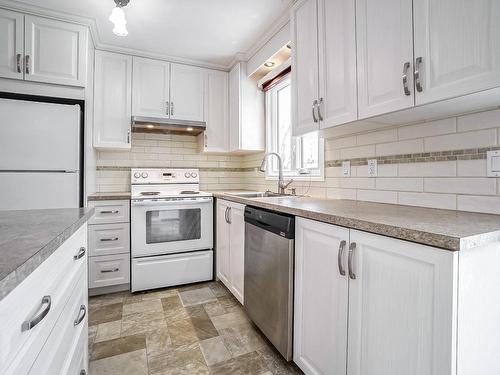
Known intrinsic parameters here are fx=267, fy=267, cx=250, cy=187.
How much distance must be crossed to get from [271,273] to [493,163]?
1.18 m

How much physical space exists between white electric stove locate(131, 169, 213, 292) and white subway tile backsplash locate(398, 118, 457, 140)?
70.8 inches

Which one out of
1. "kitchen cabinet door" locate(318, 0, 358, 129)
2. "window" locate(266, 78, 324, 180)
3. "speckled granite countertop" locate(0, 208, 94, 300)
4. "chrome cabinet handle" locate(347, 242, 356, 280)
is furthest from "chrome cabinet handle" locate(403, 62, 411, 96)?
"speckled granite countertop" locate(0, 208, 94, 300)

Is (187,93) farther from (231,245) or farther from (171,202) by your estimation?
(231,245)

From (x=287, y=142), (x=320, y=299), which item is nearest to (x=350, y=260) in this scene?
(x=320, y=299)

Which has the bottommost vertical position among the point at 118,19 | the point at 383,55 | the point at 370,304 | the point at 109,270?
the point at 109,270

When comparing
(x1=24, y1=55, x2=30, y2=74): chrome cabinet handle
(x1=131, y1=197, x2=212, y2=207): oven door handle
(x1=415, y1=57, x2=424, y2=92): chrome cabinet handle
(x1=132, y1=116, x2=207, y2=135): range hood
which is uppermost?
(x1=24, y1=55, x2=30, y2=74): chrome cabinet handle

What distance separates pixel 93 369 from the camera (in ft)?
4.81

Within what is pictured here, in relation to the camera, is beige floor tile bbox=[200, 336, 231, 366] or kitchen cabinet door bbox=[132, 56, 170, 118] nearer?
beige floor tile bbox=[200, 336, 231, 366]

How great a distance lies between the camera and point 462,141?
1.26m

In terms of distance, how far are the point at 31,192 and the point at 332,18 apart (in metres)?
2.43

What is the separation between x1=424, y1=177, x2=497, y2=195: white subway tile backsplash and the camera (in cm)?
117

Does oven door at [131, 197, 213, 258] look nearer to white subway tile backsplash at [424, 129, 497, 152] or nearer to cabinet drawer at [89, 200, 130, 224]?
cabinet drawer at [89, 200, 130, 224]

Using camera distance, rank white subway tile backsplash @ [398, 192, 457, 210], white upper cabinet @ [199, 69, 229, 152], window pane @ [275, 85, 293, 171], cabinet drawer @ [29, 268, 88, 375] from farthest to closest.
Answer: white upper cabinet @ [199, 69, 229, 152], window pane @ [275, 85, 293, 171], white subway tile backsplash @ [398, 192, 457, 210], cabinet drawer @ [29, 268, 88, 375]

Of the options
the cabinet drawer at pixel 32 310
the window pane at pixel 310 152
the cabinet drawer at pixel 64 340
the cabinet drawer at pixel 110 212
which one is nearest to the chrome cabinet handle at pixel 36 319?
the cabinet drawer at pixel 32 310
